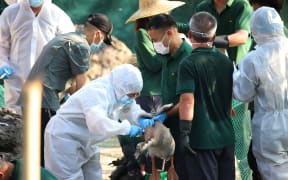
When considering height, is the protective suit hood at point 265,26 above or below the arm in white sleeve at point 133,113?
above

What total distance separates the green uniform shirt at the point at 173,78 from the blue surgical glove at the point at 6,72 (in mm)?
1497

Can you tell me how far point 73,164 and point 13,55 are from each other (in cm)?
162

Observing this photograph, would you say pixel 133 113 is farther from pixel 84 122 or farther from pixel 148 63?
pixel 148 63

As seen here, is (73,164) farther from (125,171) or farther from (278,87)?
(278,87)

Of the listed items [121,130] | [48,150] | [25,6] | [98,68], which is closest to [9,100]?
[25,6]

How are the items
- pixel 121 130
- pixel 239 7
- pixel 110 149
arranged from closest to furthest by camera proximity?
pixel 121 130 → pixel 239 7 → pixel 110 149

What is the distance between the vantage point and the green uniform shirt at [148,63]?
17.1 feet

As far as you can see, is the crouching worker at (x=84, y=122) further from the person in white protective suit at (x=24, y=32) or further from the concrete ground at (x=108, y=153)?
the concrete ground at (x=108, y=153)

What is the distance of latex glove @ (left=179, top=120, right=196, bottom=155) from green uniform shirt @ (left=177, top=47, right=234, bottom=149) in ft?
0.20

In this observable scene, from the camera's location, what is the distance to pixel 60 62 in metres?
4.99

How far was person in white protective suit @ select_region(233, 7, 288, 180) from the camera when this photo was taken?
14.6ft

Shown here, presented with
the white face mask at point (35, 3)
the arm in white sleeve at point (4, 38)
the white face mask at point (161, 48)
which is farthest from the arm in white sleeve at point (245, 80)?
the arm in white sleeve at point (4, 38)

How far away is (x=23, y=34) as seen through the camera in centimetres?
576

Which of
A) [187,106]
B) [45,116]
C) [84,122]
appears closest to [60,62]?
[45,116]
